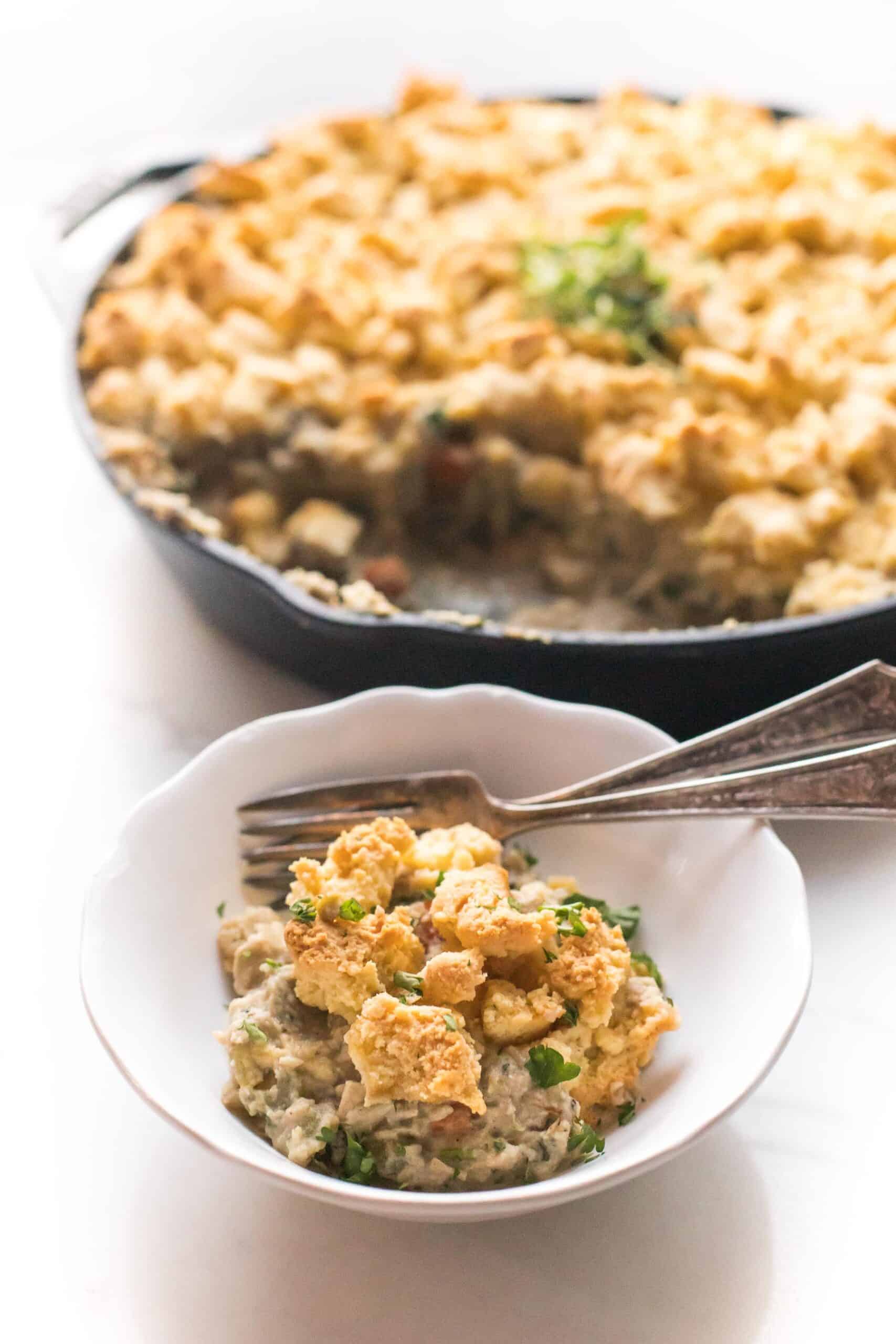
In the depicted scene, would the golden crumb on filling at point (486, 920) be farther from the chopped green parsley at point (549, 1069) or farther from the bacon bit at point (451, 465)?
the bacon bit at point (451, 465)

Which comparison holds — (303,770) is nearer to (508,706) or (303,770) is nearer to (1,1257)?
(508,706)

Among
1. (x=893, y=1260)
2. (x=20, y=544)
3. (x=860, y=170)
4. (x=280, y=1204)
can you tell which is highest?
(x=860, y=170)

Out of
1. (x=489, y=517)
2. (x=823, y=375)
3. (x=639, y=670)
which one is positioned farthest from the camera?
(x=489, y=517)

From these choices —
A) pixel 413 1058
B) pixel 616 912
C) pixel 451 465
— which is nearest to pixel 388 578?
pixel 451 465

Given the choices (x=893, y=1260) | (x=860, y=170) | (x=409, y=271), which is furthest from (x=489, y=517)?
(x=893, y=1260)

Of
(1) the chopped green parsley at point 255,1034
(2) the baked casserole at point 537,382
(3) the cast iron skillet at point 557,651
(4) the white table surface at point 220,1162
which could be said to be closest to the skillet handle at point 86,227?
(2) the baked casserole at point 537,382

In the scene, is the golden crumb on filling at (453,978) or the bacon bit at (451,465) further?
the bacon bit at (451,465)

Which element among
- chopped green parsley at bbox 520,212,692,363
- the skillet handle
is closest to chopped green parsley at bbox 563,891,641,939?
chopped green parsley at bbox 520,212,692,363
